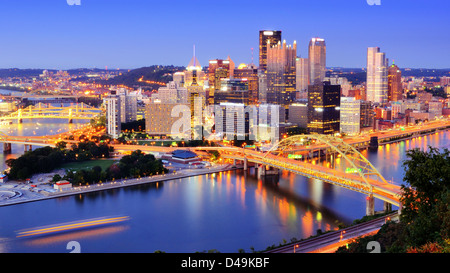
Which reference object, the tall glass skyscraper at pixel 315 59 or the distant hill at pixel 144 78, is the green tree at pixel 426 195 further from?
the distant hill at pixel 144 78

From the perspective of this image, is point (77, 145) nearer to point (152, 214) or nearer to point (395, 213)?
point (152, 214)

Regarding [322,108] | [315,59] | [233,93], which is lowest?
[322,108]

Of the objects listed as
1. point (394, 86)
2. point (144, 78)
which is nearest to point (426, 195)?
point (394, 86)

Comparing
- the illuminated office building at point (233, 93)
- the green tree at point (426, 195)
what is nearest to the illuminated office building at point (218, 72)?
the illuminated office building at point (233, 93)

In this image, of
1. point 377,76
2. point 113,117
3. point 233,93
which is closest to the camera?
point 113,117

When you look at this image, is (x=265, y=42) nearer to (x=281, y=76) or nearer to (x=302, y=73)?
(x=302, y=73)
